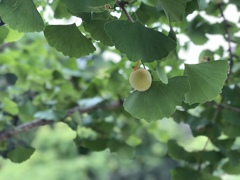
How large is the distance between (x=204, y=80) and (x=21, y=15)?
0.18 meters

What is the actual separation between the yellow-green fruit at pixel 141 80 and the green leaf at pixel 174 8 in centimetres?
6

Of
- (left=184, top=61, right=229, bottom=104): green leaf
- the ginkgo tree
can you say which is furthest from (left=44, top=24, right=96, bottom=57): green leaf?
(left=184, top=61, right=229, bottom=104): green leaf

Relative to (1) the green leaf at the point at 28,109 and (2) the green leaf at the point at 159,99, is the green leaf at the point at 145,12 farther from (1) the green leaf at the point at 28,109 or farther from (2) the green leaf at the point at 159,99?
(1) the green leaf at the point at 28,109

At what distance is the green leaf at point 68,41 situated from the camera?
0.45 metres

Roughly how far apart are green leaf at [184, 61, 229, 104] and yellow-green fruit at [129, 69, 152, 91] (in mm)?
44

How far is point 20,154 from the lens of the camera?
2.44 ft

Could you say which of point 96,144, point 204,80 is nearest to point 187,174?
point 96,144

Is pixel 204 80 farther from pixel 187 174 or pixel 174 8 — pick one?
pixel 187 174

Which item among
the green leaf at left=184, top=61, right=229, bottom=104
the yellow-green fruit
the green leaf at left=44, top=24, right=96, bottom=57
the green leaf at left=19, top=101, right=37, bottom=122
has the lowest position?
the green leaf at left=19, top=101, right=37, bottom=122

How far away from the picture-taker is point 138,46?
0.39m

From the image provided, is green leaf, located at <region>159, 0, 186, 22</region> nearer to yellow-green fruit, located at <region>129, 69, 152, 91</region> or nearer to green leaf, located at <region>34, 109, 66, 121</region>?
yellow-green fruit, located at <region>129, 69, 152, 91</region>

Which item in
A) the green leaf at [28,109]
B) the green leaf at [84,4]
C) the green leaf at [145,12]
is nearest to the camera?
the green leaf at [84,4]

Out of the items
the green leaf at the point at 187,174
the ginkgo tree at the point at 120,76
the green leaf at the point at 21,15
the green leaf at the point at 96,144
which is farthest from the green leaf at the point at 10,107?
the green leaf at the point at 21,15

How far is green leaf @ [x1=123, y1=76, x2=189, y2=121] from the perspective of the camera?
431 mm
